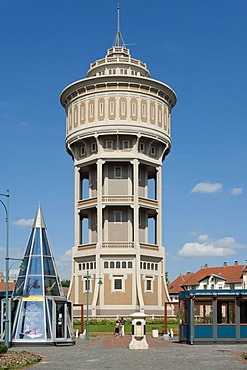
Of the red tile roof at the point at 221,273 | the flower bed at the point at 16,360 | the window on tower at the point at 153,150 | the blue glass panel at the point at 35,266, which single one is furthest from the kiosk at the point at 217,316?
the red tile roof at the point at 221,273

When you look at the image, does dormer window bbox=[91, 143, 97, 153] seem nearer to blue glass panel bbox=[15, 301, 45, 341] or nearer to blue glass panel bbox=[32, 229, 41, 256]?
blue glass panel bbox=[32, 229, 41, 256]

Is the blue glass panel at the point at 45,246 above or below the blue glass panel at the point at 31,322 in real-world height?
above

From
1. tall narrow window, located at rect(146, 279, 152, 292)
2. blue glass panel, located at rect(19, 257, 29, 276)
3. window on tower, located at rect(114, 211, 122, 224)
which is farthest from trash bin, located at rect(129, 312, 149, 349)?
window on tower, located at rect(114, 211, 122, 224)

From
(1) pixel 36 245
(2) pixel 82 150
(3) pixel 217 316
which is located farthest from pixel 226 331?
(2) pixel 82 150

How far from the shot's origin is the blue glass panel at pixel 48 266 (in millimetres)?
40156

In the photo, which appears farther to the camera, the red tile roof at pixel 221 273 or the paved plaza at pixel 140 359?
the red tile roof at pixel 221 273

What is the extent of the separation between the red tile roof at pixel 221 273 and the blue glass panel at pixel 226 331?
69155mm

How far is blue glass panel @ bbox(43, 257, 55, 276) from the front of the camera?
4016cm

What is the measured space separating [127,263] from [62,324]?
29.1m

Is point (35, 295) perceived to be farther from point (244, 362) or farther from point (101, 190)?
point (101, 190)

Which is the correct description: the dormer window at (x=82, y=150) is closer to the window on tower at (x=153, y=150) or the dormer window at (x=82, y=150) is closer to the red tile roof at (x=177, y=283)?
the window on tower at (x=153, y=150)

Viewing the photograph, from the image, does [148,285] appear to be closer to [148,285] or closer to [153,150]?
[148,285]

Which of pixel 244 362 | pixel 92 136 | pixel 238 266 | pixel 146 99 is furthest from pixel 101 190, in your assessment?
pixel 238 266

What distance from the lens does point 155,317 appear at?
219 feet
